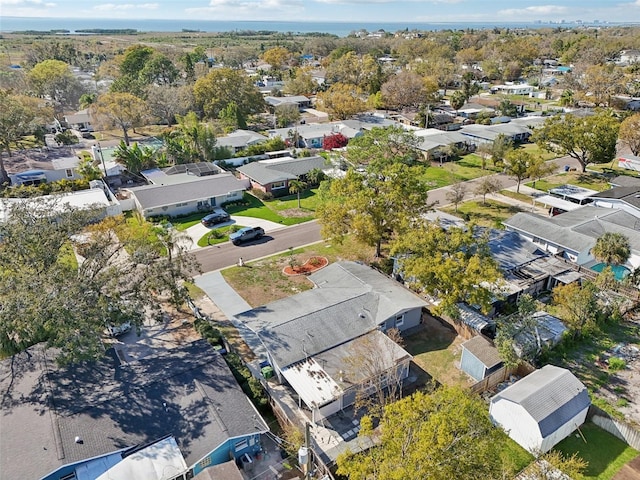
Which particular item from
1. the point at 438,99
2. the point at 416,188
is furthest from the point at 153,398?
the point at 438,99

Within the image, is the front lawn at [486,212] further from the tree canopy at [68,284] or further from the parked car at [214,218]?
the tree canopy at [68,284]

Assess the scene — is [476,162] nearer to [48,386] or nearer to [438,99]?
[438,99]

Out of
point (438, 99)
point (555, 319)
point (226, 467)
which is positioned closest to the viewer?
point (226, 467)

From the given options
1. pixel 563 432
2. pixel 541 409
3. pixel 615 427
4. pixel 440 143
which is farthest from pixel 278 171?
pixel 615 427

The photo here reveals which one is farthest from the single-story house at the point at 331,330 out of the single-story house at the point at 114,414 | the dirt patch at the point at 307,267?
the dirt patch at the point at 307,267

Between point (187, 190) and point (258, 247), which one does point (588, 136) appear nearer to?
point (258, 247)

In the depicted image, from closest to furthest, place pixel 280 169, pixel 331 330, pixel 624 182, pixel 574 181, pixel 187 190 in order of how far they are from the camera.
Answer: pixel 331 330 < pixel 187 190 < pixel 624 182 < pixel 280 169 < pixel 574 181
